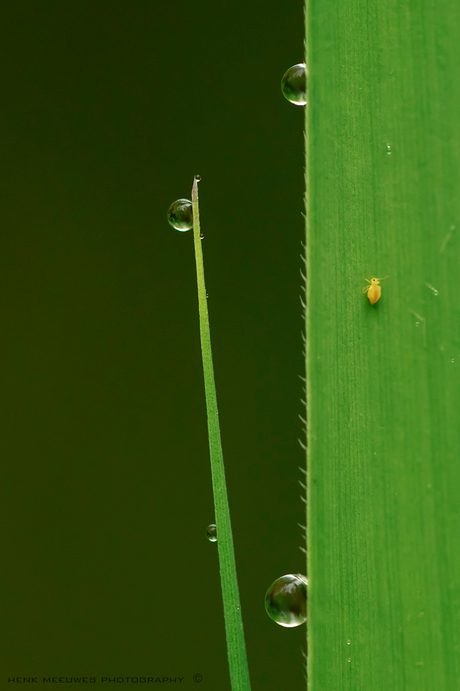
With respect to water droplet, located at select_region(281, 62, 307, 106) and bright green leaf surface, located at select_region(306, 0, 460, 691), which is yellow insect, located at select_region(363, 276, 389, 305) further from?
water droplet, located at select_region(281, 62, 307, 106)

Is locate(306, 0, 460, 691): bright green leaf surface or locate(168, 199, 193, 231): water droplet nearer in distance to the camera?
locate(306, 0, 460, 691): bright green leaf surface

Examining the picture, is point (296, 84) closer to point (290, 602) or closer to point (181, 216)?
point (181, 216)

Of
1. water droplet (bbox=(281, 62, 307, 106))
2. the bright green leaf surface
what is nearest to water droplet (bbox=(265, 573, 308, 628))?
the bright green leaf surface

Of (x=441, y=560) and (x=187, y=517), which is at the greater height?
(x=441, y=560)

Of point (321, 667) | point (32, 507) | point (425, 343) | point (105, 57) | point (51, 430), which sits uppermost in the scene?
point (105, 57)

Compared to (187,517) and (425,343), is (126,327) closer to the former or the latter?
(187,517)

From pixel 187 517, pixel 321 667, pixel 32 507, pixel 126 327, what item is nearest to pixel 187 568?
pixel 187 517

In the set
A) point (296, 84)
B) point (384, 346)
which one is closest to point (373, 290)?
point (384, 346)
